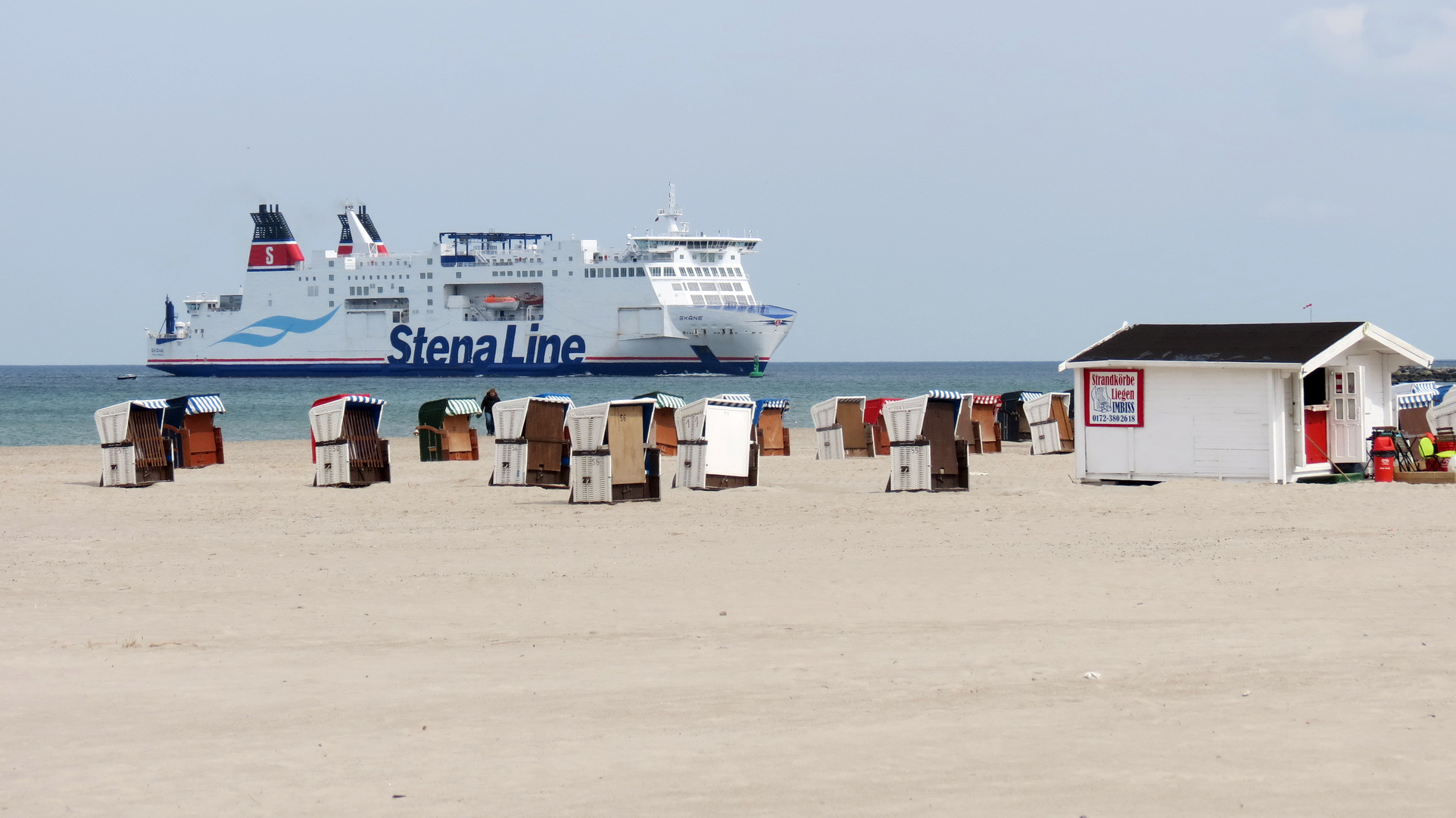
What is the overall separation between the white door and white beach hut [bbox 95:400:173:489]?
1425 centimetres

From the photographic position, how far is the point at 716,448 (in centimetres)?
1652

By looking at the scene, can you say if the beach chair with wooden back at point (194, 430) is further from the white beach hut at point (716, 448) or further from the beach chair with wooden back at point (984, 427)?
the beach chair with wooden back at point (984, 427)

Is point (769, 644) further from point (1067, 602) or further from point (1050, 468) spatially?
point (1050, 468)

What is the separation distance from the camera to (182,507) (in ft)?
48.8

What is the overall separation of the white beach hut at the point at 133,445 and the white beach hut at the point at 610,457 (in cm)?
635

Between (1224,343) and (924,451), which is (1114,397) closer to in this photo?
(1224,343)

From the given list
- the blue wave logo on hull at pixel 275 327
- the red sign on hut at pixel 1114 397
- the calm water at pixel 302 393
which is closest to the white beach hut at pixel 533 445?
the red sign on hut at pixel 1114 397

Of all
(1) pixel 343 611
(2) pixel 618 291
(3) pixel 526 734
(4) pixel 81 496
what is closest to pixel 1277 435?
(1) pixel 343 611

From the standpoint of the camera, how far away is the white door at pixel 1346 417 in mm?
16078

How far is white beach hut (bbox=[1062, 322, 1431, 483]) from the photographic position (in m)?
15.4

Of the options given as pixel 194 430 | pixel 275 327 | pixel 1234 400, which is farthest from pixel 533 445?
pixel 275 327

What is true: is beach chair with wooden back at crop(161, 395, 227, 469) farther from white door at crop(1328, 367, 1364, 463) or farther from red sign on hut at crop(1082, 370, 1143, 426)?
white door at crop(1328, 367, 1364, 463)

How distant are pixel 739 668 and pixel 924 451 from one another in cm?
960

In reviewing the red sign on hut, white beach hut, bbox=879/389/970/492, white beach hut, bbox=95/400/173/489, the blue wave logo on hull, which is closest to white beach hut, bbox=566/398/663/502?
white beach hut, bbox=879/389/970/492
